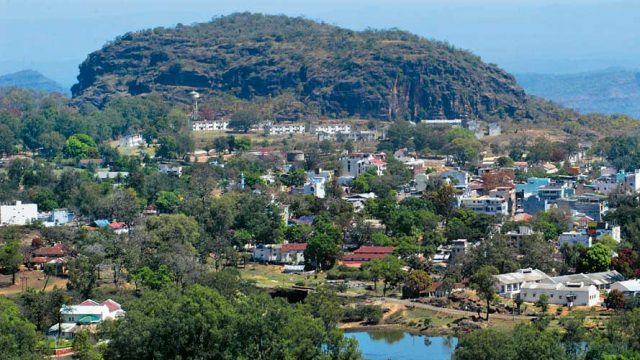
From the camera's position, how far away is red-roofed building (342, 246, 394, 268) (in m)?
38.4

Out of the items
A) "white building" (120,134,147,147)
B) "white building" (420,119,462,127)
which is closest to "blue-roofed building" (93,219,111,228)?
"white building" (120,134,147,147)

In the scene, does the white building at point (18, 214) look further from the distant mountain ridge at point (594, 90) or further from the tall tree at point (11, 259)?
the distant mountain ridge at point (594, 90)

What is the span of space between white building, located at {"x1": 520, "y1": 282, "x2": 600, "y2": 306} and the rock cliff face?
118ft

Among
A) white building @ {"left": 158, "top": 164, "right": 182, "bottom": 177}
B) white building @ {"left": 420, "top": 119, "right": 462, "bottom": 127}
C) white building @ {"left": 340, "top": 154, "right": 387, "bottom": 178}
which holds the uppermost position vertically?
white building @ {"left": 420, "top": 119, "right": 462, "bottom": 127}

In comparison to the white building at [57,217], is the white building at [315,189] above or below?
above

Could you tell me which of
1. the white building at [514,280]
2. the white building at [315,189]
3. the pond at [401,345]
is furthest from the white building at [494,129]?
the pond at [401,345]

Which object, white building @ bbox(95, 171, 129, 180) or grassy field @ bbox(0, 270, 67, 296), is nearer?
grassy field @ bbox(0, 270, 67, 296)

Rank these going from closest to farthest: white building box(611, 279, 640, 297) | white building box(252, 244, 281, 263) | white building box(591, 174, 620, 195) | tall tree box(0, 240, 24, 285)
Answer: white building box(611, 279, 640, 297) → tall tree box(0, 240, 24, 285) → white building box(252, 244, 281, 263) → white building box(591, 174, 620, 195)

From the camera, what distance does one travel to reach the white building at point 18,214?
144ft

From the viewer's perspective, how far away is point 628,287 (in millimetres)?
33594

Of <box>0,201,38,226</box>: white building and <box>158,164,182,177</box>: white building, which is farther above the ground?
<box>158,164,182,177</box>: white building

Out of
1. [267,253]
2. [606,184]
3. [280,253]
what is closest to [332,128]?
[606,184]

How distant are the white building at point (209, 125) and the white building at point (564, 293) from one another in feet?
109

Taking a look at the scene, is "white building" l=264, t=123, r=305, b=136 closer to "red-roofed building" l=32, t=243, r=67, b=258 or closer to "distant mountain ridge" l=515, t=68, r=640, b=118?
"red-roofed building" l=32, t=243, r=67, b=258
